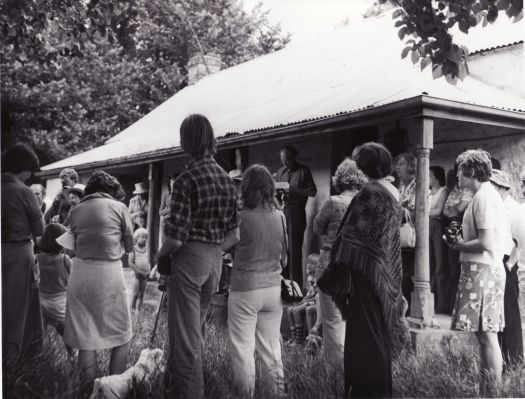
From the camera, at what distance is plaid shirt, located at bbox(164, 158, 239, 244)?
357 cm

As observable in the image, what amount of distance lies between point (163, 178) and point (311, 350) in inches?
299

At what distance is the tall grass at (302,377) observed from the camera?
147 inches

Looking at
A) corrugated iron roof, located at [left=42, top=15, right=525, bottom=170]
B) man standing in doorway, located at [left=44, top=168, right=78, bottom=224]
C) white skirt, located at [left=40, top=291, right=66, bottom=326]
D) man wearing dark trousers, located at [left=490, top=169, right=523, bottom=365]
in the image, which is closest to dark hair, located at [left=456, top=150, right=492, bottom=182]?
man wearing dark trousers, located at [left=490, top=169, right=523, bottom=365]

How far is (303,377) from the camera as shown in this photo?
4.20 meters

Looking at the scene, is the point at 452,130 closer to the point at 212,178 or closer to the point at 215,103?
the point at 212,178

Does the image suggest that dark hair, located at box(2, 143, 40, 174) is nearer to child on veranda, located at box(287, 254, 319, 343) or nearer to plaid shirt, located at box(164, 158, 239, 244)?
plaid shirt, located at box(164, 158, 239, 244)

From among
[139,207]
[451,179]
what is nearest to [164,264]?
[451,179]

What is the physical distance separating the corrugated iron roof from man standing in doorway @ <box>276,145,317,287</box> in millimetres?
515

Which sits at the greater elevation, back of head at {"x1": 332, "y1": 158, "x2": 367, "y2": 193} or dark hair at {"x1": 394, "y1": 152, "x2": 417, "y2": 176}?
dark hair at {"x1": 394, "y1": 152, "x2": 417, "y2": 176}

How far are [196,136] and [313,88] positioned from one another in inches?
224

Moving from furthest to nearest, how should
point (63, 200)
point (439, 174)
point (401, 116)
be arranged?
1. point (439, 174)
2. point (63, 200)
3. point (401, 116)

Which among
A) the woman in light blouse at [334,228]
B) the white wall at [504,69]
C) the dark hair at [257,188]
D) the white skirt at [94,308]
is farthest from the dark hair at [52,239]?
the white wall at [504,69]

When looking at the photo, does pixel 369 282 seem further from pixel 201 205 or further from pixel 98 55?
pixel 98 55

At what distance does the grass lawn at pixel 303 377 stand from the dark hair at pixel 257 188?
123 centimetres
